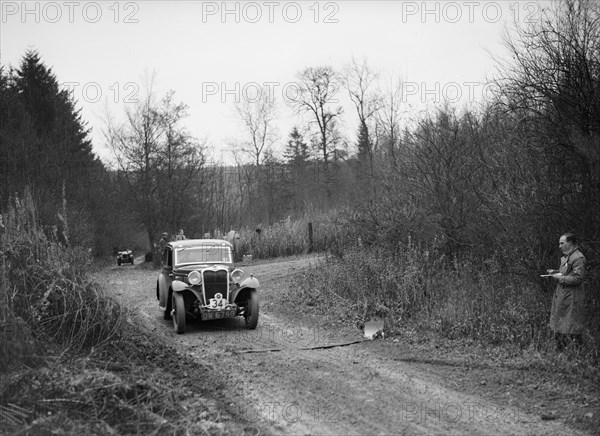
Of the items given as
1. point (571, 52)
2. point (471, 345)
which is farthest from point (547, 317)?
point (571, 52)

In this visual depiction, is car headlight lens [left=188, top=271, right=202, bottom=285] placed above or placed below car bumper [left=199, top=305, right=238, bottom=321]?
above

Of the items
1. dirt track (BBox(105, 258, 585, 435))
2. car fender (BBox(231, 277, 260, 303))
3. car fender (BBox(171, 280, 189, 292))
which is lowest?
dirt track (BBox(105, 258, 585, 435))

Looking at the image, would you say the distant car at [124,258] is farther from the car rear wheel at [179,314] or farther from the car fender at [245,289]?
the car rear wheel at [179,314]

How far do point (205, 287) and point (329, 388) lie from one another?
14.8 ft

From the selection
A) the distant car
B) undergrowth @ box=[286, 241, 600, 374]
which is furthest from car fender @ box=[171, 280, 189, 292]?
the distant car

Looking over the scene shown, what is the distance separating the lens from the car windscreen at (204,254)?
12.0 m

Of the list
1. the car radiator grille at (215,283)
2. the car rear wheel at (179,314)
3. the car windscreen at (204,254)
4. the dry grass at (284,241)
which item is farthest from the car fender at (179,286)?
the dry grass at (284,241)

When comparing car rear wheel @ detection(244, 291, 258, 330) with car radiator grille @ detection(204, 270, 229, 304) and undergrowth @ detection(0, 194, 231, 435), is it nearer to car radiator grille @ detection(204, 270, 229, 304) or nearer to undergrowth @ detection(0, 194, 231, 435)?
car radiator grille @ detection(204, 270, 229, 304)

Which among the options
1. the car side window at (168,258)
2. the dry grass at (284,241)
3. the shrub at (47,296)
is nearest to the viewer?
the shrub at (47,296)

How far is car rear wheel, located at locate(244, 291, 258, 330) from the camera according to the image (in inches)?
426

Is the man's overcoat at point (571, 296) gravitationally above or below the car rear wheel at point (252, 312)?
above

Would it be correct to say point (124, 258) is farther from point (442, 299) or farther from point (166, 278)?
point (442, 299)

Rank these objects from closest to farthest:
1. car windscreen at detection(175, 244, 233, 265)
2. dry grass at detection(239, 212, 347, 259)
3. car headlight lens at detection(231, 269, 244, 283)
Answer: car headlight lens at detection(231, 269, 244, 283) → car windscreen at detection(175, 244, 233, 265) → dry grass at detection(239, 212, 347, 259)

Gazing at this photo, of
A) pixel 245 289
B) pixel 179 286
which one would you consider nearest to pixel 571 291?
pixel 245 289
